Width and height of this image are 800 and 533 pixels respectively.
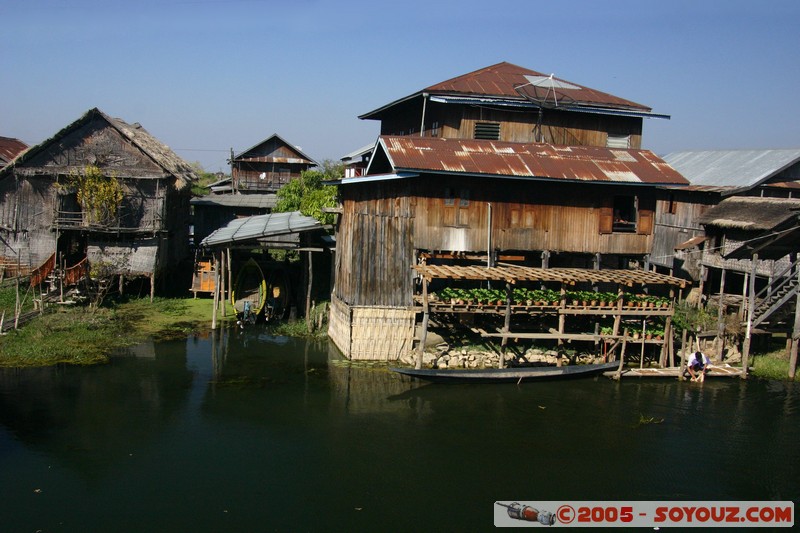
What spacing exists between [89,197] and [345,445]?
18.7m

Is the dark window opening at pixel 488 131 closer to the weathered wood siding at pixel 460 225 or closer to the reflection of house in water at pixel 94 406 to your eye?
the weathered wood siding at pixel 460 225

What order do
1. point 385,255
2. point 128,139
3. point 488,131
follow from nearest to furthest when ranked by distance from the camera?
1. point 385,255
2. point 488,131
3. point 128,139

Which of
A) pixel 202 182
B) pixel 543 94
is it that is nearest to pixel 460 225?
pixel 543 94

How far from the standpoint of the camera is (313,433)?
15500mm

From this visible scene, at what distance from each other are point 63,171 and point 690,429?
83.7 feet

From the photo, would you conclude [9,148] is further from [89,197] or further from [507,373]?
[507,373]

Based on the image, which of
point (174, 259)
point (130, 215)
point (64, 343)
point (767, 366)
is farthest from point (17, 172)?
point (767, 366)

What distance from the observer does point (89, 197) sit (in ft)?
90.3

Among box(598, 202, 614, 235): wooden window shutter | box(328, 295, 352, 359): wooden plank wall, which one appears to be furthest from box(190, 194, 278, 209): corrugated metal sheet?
box(598, 202, 614, 235): wooden window shutter

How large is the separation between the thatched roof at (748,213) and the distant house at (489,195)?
2775mm

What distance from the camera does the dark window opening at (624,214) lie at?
23375 millimetres

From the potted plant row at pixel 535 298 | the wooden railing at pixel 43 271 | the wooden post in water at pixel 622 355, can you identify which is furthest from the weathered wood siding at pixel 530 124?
the wooden railing at pixel 43 271

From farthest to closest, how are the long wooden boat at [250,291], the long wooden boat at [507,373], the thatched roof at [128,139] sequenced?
the thatched roof at [128,139], the long wooden boat at [250,291], the long wooden boat at [507,373]

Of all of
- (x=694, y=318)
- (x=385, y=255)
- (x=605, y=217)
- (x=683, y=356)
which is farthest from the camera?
(x=605, y=217)
